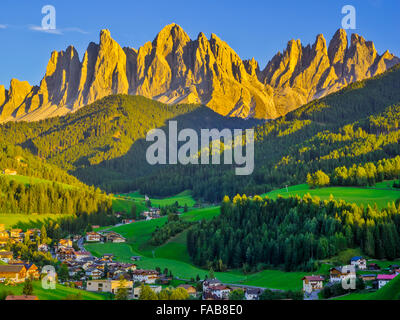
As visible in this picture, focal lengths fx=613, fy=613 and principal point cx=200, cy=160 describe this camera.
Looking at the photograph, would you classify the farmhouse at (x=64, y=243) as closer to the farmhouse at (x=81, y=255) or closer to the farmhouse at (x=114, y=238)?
the farmhouse at (x=81, y=255)

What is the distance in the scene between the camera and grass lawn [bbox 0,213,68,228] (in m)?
140

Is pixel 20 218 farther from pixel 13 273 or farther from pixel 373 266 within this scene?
pixel 373 266

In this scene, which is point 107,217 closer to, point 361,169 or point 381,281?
point 361,169

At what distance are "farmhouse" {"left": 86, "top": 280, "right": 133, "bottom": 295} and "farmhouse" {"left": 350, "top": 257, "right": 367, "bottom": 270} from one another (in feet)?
104

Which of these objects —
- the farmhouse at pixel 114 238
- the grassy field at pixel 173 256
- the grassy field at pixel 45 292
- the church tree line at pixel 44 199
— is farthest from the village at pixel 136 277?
the church tree line at pixel 44 199

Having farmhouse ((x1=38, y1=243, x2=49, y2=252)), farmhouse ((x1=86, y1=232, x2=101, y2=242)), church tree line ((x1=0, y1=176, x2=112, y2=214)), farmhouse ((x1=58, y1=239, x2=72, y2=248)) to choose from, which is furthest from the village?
church tree line ((x1=0, y1=176, x2=112, y2=214))

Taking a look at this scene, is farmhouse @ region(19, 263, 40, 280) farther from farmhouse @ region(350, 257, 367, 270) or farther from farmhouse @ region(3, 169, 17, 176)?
farmhouse @ region(3, 169, 17, 176)

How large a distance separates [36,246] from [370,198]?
6927 centimetres

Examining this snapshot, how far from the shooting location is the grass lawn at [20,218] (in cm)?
14000

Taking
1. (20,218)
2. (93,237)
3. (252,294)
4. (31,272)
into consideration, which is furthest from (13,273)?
(20,218)

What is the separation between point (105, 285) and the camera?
260 feet

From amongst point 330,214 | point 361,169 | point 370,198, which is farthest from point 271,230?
point 361,169
